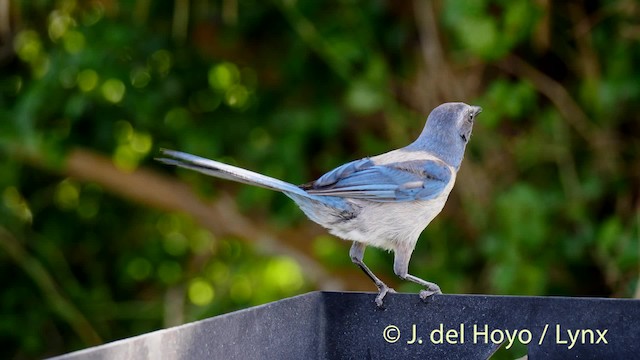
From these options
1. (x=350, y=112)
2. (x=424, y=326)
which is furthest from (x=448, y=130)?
(x=350, y=112)

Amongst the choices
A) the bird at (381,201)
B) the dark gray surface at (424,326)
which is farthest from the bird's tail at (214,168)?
the dark gray surface at (424,326)

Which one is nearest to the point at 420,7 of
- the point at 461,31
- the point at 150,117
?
the point at 461,31

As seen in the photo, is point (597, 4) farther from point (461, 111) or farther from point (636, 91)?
point (461, 111)

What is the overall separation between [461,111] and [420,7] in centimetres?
137

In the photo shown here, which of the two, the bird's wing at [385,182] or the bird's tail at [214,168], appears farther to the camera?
the bird's wing at [385,182]

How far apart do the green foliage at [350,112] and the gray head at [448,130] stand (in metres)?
1.03

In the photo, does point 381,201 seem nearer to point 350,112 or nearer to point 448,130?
point 448,130

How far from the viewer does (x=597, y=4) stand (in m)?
3.40

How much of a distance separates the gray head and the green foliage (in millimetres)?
1034

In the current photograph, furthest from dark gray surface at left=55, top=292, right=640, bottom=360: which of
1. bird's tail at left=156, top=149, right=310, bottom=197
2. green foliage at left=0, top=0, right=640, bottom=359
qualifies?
green foliage at left=0, top=0, right=640, bottom=359

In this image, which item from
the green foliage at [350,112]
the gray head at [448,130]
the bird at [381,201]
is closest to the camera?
the bird at [381,201]

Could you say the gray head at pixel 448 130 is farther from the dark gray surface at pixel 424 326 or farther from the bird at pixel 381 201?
the dark gray surface at pixel 424 326

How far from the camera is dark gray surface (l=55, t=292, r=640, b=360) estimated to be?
5.13 feet

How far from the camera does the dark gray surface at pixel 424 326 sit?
1.56 metres
